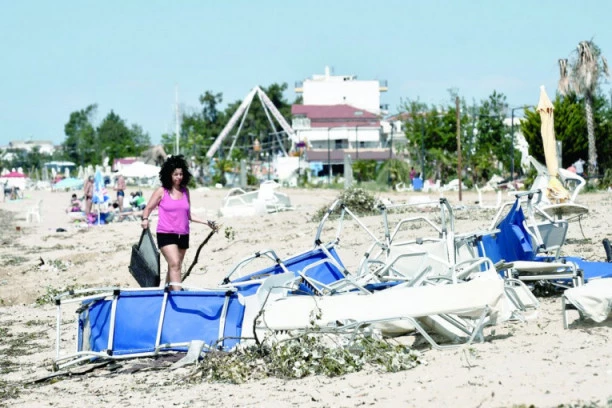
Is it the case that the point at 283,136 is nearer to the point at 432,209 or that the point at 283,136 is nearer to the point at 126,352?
the point at 432,209

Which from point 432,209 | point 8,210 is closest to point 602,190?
point 432,209

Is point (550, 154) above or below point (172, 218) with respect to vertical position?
above

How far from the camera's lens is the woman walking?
30.1 feet

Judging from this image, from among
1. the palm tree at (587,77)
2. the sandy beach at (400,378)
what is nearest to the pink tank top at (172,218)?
the sandy beach at (400,378)

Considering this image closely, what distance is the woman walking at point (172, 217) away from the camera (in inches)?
361

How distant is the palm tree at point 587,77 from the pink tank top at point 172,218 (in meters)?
26.5

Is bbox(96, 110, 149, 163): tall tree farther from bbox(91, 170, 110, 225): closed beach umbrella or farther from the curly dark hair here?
the curly dark hair

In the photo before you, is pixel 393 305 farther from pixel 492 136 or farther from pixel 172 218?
pixel 492 136

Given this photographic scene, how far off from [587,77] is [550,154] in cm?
2202

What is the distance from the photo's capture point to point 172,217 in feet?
30.2

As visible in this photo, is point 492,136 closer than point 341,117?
Yes

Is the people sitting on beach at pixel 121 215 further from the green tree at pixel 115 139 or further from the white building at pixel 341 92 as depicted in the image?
the green tree at pixel 115 139

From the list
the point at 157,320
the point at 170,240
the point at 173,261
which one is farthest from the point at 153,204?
the point at 157,320

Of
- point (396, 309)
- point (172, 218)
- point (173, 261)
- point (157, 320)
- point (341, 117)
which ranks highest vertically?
point (341, 117)
